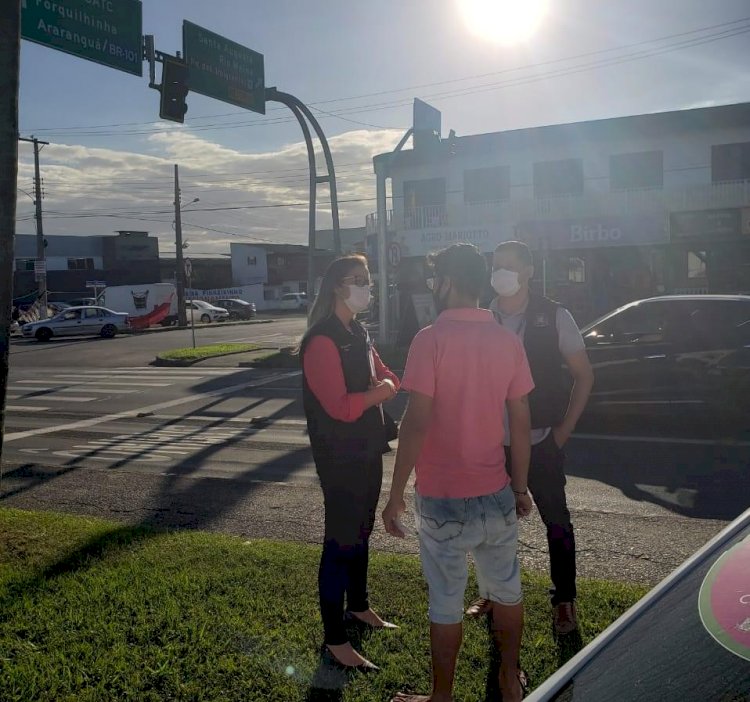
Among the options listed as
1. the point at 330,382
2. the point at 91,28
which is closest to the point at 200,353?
the point at 91,28

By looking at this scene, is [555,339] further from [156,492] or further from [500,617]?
[156,492]

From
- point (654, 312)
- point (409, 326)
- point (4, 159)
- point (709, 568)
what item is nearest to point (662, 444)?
point (654, 312)

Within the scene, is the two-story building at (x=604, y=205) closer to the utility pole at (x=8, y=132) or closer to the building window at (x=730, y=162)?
the building window at (x=730, y=162)

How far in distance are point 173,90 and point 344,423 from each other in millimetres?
12176

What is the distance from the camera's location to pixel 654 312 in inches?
406

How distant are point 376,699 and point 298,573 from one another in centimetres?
169

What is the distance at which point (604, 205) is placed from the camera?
27.7 meters

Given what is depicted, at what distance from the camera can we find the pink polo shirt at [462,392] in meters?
3.24

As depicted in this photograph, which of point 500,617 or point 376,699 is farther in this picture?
point 376,699

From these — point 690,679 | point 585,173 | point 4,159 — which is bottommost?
point 690,679

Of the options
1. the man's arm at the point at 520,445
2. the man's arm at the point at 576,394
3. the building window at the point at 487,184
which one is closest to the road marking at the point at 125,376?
the building window at the point at 487,184

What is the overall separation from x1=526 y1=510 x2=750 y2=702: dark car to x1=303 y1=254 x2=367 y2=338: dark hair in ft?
7.44

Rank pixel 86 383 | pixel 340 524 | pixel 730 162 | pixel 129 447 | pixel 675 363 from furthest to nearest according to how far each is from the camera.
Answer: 1. pixel 730 162
2. pixel 86 383
3. pixel 129 447
4. pixel 675 363
5. pixel 340 524

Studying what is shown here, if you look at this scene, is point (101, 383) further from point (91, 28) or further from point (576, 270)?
point (576, 270)
